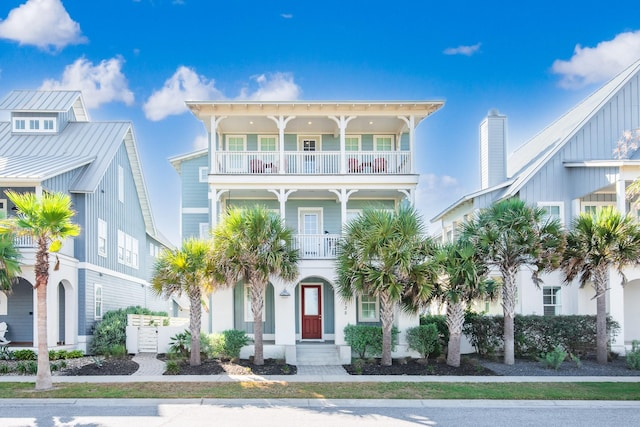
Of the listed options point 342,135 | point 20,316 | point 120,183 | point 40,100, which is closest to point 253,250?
point 342,135

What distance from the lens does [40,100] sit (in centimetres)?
2886

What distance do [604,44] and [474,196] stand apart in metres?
8.42

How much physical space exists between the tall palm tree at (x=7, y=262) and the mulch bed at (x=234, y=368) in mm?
6128

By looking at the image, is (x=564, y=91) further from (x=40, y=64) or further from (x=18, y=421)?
(x=18, y=421)

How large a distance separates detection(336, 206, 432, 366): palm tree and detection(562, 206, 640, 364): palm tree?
5.05 meters

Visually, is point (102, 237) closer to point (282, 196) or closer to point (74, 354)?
point (74, 354)

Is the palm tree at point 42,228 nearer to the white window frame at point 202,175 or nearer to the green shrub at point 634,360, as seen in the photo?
the white window frame at point 202,175

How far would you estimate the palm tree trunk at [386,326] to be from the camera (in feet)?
65.8

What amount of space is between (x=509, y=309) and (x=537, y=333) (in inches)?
96.8

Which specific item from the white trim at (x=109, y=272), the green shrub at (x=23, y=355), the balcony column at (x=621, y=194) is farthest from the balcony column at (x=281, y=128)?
the balcony column at (x=621, y=194)

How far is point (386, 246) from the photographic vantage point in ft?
64.0

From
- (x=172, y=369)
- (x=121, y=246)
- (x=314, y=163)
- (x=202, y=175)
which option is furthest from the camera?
(x=202, y=175)

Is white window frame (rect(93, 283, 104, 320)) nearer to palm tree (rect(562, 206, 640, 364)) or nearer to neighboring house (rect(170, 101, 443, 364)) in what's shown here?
neighboring house (rect(170, 101, 443, 364))

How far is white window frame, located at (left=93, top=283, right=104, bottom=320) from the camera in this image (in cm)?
2523
